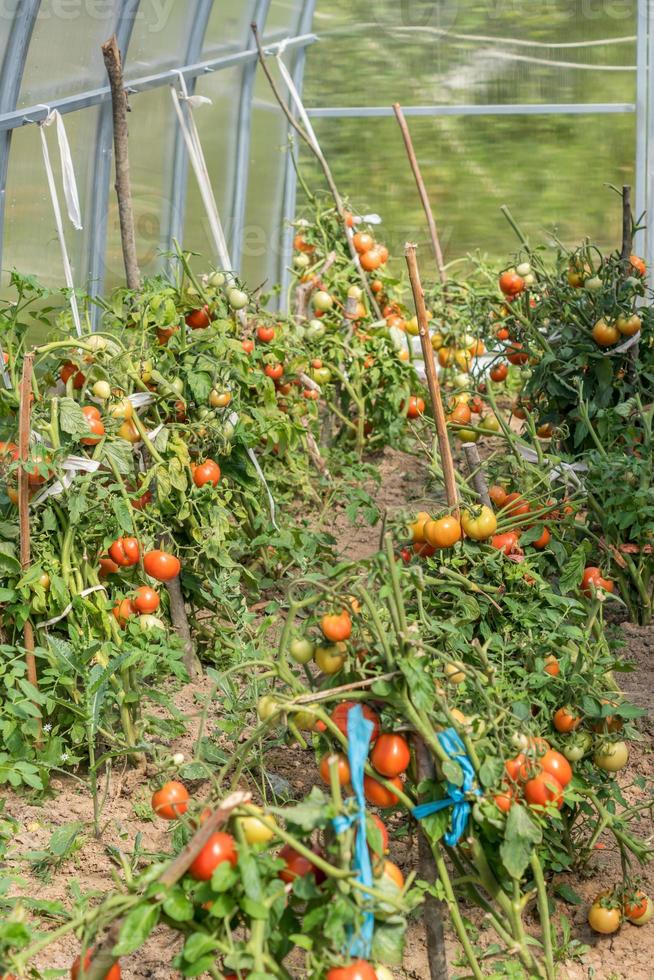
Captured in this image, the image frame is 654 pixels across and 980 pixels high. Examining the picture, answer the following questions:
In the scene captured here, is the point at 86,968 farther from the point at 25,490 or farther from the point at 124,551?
the point at 124,551

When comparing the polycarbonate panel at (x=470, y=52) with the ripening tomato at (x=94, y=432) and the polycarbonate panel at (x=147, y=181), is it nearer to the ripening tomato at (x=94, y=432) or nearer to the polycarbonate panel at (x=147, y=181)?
the polycarbonate panel at (x=147, y=181)

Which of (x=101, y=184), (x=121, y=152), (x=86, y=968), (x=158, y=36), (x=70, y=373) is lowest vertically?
(x=86, y=968)

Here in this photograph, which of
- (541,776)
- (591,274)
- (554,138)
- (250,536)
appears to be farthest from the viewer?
(554,138)

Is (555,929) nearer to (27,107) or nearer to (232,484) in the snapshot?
(232,484)

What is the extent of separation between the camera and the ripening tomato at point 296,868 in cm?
140

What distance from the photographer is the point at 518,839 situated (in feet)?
5.14

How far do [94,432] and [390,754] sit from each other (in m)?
1.15

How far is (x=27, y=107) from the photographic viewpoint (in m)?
3.56

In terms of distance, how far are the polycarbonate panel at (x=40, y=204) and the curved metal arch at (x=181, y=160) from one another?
2.11ft

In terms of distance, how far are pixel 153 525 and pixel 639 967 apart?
4.67 ft

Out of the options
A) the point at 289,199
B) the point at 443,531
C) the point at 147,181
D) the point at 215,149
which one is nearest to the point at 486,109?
the point at 289,199

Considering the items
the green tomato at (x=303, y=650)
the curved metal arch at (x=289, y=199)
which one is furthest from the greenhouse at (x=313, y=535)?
the curved metal arch at (x=289, y=199)

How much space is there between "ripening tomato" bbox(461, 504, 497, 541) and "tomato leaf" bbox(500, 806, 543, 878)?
667 millimetres

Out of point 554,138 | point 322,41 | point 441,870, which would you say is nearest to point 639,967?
point 441,870
